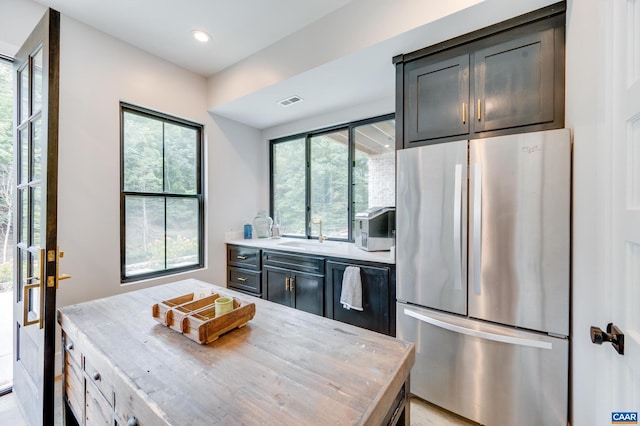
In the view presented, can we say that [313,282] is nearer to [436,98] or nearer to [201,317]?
[201,317]

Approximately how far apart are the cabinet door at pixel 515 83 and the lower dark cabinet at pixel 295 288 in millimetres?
1920

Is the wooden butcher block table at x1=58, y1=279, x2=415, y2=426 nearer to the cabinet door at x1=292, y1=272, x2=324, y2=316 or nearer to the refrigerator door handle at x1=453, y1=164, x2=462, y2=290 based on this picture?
the refrigerator door handle at x1=453, y1=164, x2=462, y2=290

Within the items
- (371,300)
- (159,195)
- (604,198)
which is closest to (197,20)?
(159,195)

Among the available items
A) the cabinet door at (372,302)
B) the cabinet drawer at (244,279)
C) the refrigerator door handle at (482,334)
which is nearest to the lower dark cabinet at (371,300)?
the cabinet door at (372,302)

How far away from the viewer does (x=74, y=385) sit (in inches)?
52.9

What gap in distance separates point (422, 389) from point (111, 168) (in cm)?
321

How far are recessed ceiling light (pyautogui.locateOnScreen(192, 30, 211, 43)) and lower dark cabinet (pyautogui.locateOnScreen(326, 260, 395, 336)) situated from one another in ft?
8.03

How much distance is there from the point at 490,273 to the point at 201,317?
Answer: 5.41 feet

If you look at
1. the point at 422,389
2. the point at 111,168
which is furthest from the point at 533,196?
the point at 111,168

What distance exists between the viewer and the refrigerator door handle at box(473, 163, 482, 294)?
1582 millimetres

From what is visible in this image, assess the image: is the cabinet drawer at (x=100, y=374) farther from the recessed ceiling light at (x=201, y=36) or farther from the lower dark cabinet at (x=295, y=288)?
the recessed ceiling light at (x=201, y=36)

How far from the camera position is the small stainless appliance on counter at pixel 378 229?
252 centimetres

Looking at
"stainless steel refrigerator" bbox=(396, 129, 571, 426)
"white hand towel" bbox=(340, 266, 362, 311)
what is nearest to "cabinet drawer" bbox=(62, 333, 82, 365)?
"white hand towel" bbox=(340, 266, 362, 311)

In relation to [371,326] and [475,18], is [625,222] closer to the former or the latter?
[475,18]
